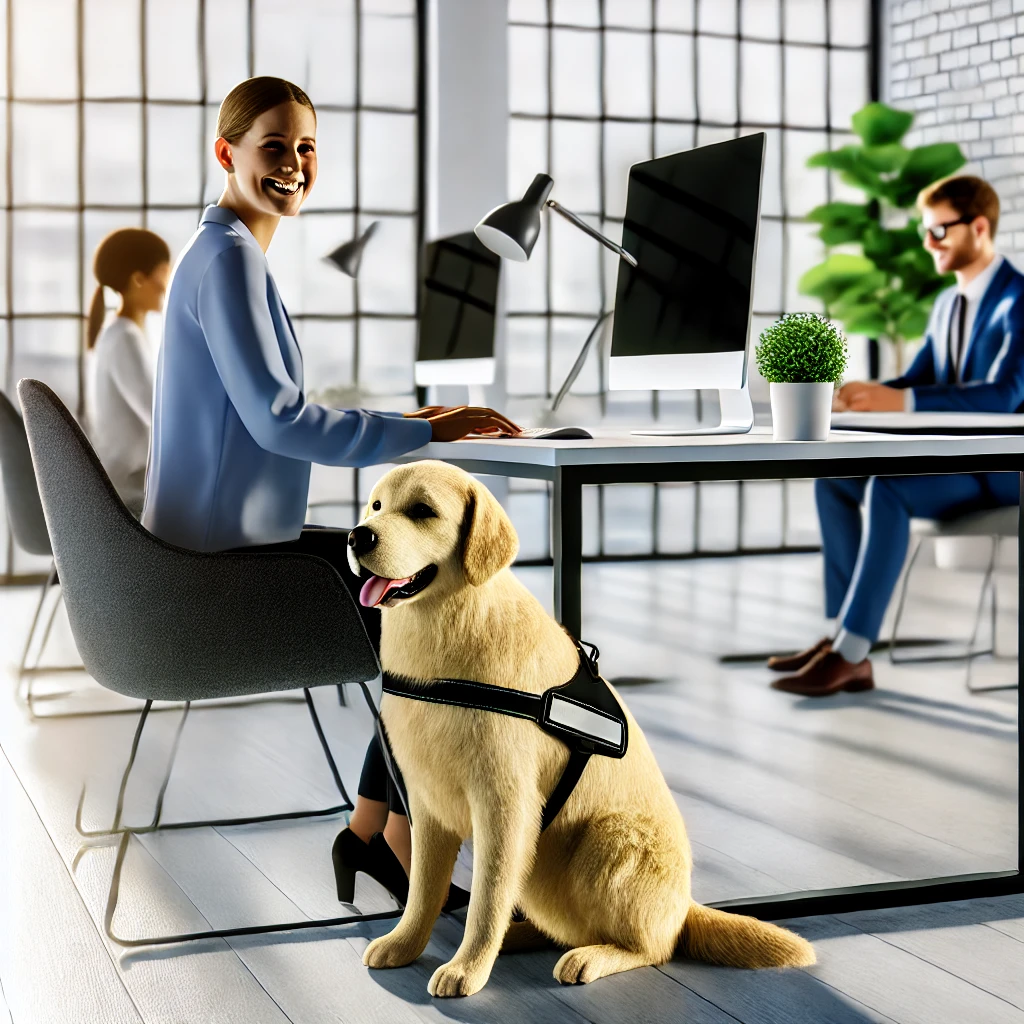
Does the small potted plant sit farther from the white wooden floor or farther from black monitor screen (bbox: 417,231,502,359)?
black monitor screen (bbox: 417,231,502,359)

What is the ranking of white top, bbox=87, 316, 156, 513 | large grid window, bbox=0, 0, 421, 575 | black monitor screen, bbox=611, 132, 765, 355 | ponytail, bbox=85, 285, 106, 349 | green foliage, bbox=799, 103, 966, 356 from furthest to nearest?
green foliage, bbox=799, 103, 966, 356 < large grid window, bbox=0, 0, 421, 575 < ponytail, bbox=85, 285, 106, 349 < white top, bbox=87, 316, 156, 513 < black monitor screen, bbox=611, 132, 765, 355

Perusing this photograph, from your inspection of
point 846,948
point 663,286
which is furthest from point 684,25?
point 846,948

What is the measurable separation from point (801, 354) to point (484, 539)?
0.69 m

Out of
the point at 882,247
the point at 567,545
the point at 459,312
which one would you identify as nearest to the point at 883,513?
the point at 459,312

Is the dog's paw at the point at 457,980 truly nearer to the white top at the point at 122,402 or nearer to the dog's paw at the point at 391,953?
the dog's paw at the point at 391,953

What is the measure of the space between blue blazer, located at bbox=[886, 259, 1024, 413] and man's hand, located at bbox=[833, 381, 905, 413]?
0.05 meters

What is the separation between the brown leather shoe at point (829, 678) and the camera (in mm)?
3320

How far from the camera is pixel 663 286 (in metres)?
2.28

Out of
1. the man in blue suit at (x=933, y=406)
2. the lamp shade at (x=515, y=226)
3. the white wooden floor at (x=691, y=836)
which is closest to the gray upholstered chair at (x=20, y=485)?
the white wooden floor at (x=691, y=836)

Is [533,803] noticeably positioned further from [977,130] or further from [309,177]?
[977,130]

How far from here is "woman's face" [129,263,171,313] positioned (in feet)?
11.5

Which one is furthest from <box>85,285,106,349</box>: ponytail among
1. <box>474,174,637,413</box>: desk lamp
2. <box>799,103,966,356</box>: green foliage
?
<box>799,103,966,356</box>: green foliage

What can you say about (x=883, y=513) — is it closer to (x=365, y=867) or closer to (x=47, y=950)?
(x=365, y=867)

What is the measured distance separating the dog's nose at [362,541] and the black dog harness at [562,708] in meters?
0.18
